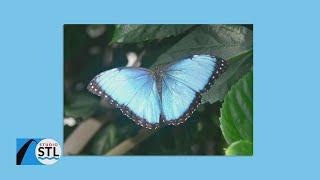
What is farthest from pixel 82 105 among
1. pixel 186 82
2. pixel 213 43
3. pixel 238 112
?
pixel 238 112

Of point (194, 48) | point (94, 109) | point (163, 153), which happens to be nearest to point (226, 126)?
point (194, 48)

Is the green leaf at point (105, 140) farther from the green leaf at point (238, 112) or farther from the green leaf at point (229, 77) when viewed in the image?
the green leaf at point (238, 112)

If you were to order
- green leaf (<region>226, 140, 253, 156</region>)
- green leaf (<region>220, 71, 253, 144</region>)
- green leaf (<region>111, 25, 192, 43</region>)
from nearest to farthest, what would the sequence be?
green leaf (<region>226, 140, 253, 156</region>)
green leaf (<region>220, 71, 253, 144</region>)
green leaf (<region>111, 25, 192, 43</region>)

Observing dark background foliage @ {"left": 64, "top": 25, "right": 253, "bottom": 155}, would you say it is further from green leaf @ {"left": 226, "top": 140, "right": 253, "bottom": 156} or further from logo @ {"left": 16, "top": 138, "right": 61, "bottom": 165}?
green leaf @ {"left": 226, "top": 140, "right": 253, "bottom": 156}

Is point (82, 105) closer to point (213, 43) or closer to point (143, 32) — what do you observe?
point (143, 32)

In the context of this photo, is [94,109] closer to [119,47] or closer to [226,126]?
[119,47]

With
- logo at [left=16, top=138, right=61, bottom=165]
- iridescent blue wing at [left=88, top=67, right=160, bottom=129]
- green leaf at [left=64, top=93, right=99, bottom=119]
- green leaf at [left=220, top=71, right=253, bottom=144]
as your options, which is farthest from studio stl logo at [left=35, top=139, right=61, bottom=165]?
green leaf at [left=220, top=71, right=253, bottom=144]
